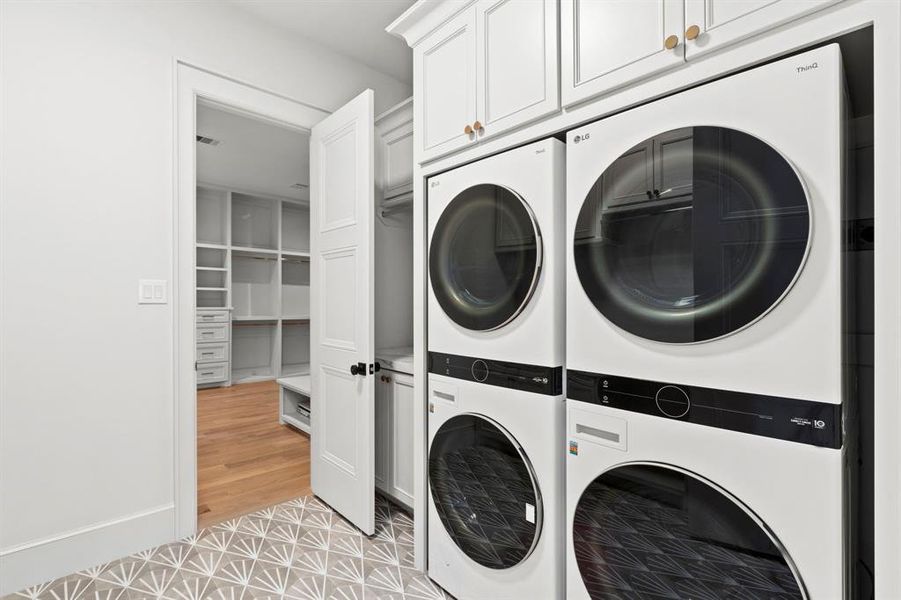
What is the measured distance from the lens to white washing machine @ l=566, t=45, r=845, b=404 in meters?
0.90

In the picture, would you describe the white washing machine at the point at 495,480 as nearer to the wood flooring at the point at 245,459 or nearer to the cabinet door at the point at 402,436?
the cabinet door at the point at 402,436

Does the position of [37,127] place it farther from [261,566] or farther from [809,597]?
[809,597]

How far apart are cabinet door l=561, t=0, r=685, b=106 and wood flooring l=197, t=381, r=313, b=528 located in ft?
8.77

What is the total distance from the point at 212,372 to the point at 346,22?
4711mm

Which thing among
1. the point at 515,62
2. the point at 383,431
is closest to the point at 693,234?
the point at 515,62

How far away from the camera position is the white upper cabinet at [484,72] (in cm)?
141

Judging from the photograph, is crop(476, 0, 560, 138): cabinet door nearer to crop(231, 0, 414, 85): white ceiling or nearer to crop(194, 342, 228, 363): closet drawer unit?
crop(231, 0, 414, 85): white ceiling

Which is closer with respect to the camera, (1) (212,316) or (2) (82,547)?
(2) (82,547)

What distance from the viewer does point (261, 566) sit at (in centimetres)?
196

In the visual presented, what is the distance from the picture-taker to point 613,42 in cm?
Answer: 123

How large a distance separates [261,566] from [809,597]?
2.01 m

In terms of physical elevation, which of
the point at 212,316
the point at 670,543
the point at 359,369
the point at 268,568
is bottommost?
the point at 268,568

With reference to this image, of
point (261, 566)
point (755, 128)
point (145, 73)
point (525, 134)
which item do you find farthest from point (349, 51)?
point (261, 566)

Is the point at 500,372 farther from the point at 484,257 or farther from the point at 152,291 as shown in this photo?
the point at 152,291
